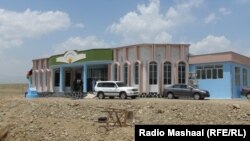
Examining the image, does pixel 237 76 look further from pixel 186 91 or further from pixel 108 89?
pixel 108 89

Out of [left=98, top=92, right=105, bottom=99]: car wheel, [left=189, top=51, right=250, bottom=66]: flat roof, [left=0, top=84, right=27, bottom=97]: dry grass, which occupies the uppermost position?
[left=189, top=51, right=250, bottom=66]: flat roof

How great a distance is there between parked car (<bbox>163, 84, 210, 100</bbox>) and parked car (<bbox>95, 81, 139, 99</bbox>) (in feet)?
9.45

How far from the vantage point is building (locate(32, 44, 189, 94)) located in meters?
42.9

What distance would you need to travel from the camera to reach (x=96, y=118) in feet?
94.7

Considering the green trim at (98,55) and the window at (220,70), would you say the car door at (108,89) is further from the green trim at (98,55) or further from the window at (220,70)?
the window at (220,70)

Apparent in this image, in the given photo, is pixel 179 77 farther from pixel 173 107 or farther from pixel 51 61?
pixel 51 61

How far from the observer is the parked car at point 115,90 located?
125 ft

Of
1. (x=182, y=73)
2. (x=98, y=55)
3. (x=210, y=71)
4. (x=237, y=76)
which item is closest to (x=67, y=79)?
(x=98, y=55)

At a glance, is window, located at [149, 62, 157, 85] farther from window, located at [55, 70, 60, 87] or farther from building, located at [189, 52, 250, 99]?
A: window, located at [55, 70, 60, 87]

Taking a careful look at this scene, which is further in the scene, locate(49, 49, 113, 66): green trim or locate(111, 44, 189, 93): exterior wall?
locate(49, 49, 113, 66): green trim

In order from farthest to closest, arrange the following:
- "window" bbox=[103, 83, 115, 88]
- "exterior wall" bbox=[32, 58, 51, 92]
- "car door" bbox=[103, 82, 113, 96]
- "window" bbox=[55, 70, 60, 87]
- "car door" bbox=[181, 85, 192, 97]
Answer: "exterior wall" bbox=[32, 58, 51, 92] < "window" bbox=[55, 70, 60, 87] < "car door" bbox=[103, 82, 113, 96] < "window" bbox=[103, 83, 115, 88] < "car door" bbox=[181, 85, 192, 97]

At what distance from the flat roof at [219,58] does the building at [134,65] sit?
1.15 m

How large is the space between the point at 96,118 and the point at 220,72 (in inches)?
662

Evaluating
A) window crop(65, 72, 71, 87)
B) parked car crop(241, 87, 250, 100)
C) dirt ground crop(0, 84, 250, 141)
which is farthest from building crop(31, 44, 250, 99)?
dirt ground crop(0, 84, 250, 141)
